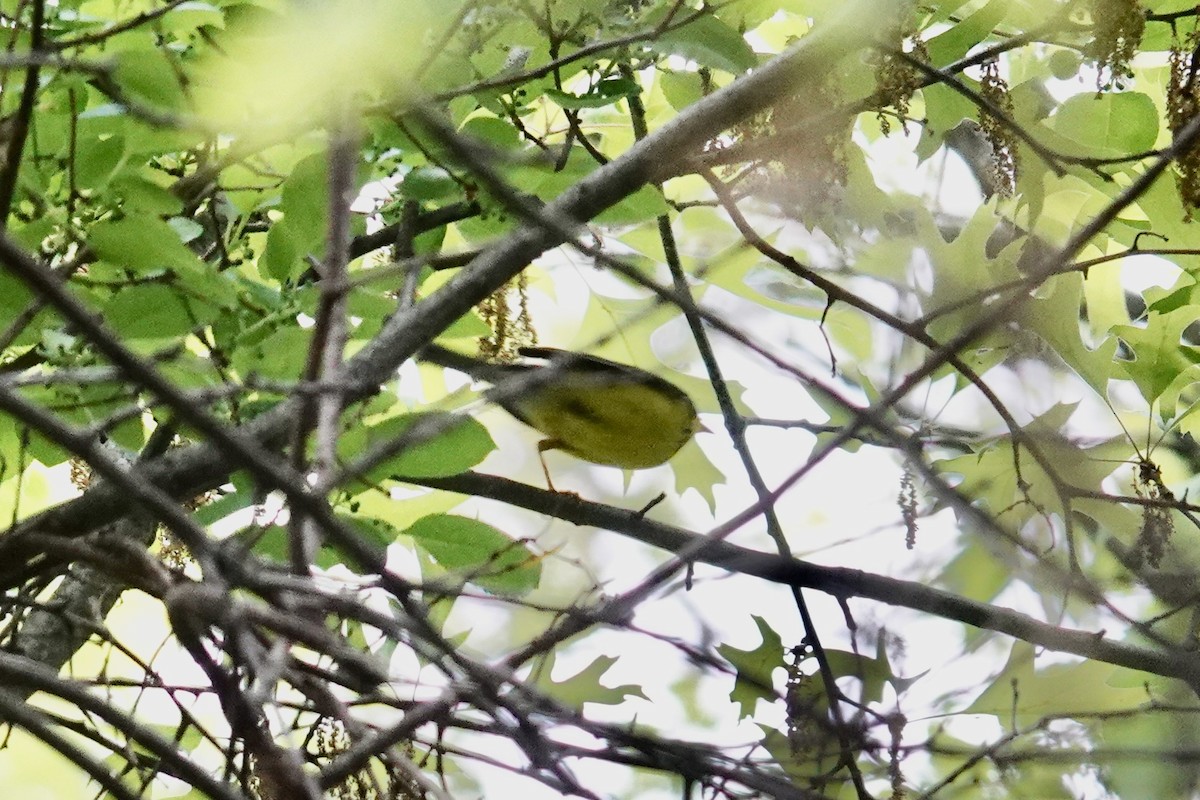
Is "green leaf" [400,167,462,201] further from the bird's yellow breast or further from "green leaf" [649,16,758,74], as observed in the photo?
the bird's yellow breast

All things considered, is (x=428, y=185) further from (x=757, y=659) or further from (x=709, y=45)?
(x=757, y=659)

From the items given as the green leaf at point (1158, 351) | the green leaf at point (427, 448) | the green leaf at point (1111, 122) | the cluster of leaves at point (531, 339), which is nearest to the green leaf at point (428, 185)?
the cluster of leaves at point (531, 339)

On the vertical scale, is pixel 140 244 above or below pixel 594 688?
above

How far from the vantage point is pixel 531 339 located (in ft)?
6.84

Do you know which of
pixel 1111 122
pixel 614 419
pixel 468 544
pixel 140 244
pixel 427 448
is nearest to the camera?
pixel 140 244

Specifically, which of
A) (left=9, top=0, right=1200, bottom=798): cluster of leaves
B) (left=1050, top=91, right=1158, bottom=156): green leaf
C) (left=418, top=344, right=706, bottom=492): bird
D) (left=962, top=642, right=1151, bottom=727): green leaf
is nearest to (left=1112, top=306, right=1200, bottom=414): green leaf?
(left=9, top=0, right=1200, bottom=798): cluster of leaves

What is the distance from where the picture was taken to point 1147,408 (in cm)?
242

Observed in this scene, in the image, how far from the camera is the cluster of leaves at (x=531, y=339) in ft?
3.49

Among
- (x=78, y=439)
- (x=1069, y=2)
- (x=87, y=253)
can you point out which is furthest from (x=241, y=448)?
(x=1069, y=2)

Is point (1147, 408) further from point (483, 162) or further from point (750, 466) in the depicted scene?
point (483, 162)

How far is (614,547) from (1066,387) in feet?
3.29

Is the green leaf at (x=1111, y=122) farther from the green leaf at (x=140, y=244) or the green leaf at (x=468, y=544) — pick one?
the green leaf at (x=140, y=244)

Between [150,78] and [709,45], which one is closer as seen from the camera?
[150,78]

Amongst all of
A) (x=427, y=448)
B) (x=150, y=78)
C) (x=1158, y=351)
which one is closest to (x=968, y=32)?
(x=1158, y=351)
